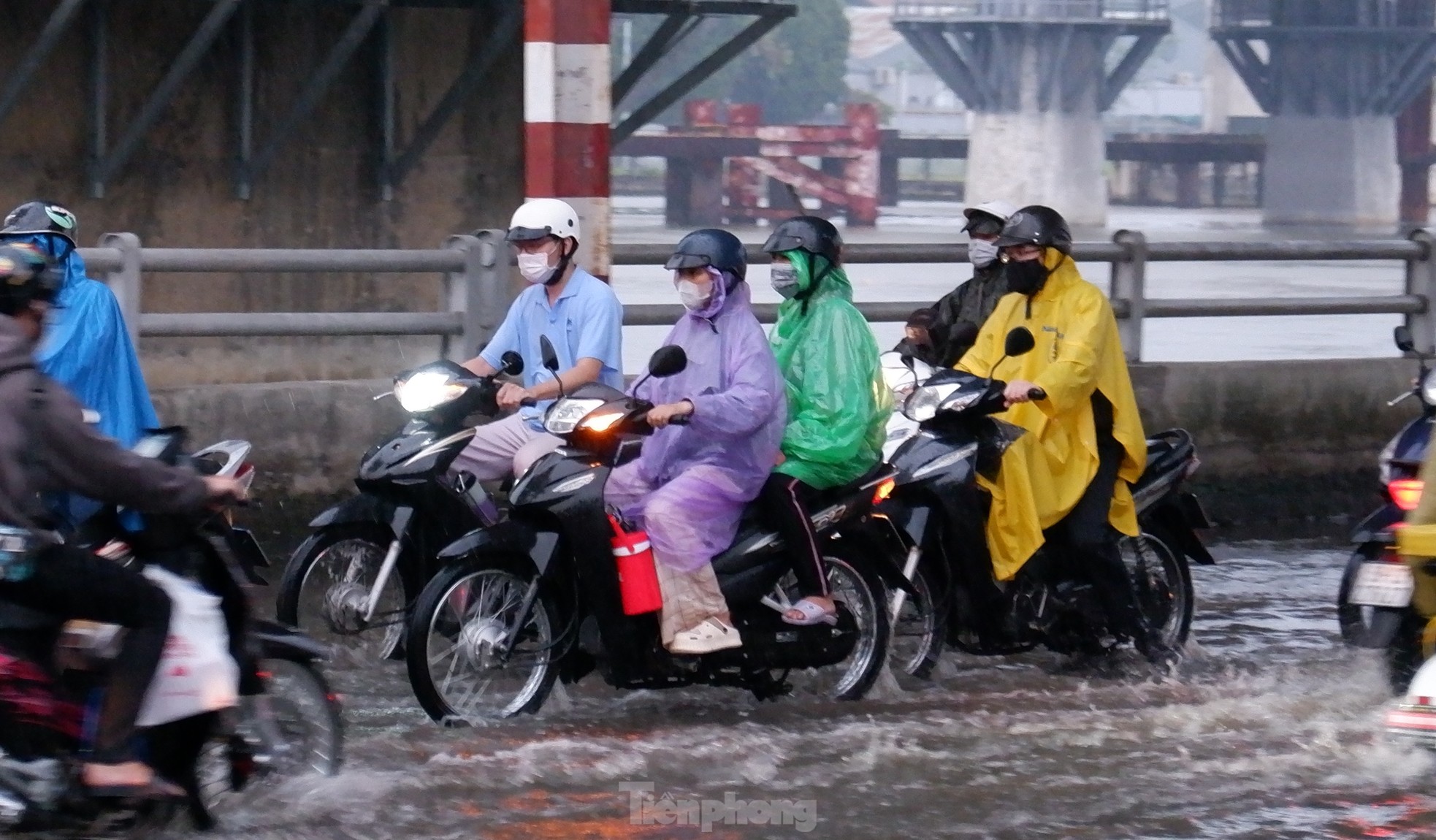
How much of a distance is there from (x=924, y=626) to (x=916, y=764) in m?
1.23

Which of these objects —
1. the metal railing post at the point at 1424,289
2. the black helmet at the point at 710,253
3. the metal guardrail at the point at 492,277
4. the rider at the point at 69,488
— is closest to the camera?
the rider at the point at 69,488

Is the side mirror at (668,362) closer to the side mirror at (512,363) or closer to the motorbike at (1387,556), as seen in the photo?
the side mirror at (512,363)

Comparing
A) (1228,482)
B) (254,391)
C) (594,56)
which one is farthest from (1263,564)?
(254,391)

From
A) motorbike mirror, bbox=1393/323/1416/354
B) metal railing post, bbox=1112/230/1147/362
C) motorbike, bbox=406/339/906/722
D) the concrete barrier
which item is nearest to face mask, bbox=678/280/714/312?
motorbike, bbox=406/339/906/722

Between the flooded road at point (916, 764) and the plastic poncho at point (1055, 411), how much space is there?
0.58 m

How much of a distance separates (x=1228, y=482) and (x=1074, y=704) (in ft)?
14.1

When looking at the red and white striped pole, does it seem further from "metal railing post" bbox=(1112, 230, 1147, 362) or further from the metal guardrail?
"metal railing post" bbox=(1112, 230, 1147, 362)

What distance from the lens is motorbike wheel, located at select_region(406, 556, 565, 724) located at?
6488 millimetres

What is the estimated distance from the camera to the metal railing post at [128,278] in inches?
350

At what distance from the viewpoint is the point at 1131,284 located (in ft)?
36.0

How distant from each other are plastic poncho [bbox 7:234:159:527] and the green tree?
227 ft

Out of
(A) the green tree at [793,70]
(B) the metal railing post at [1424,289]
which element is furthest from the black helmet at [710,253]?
(A) the green tree at [793,70]

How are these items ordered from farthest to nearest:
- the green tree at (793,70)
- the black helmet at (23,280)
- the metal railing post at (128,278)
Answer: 1. the green tree at (793,70)
2. the metal railing post at (128,278)
3. the black helmet at (23,280)

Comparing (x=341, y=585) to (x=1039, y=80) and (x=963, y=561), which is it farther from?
(x=1039, y=80)
